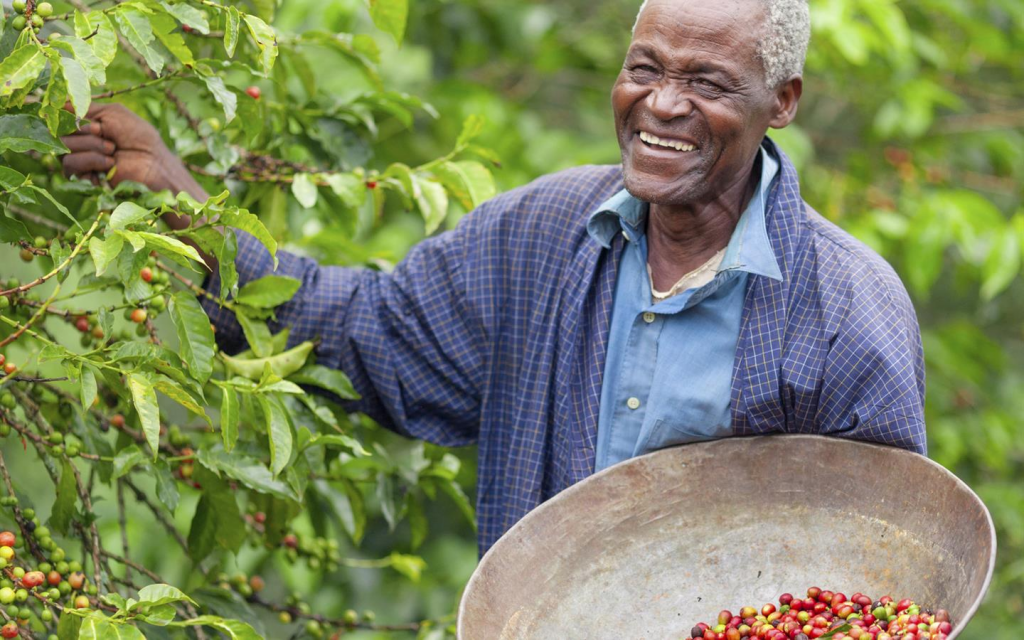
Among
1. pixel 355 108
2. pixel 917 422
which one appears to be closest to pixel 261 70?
pixel 355 108

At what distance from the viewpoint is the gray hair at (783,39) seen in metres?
1.91

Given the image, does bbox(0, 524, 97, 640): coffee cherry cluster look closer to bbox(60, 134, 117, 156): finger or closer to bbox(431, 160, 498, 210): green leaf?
bbox(60, 134, 117, 156): finger

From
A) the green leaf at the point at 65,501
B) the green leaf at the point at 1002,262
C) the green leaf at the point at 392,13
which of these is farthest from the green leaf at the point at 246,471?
the green leaf at the point at 1002,262

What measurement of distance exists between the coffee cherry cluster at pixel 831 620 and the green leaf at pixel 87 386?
35.0 inches

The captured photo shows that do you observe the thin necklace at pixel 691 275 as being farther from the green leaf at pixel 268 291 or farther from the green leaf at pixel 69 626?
the green leaf at pixel 69 626

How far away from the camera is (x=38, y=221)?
2068 mm

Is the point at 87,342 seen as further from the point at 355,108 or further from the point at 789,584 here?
the point at 789,584

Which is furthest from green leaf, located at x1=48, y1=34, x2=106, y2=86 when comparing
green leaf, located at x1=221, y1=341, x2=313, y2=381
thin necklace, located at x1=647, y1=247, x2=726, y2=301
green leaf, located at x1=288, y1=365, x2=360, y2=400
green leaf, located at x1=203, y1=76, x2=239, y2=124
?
thin necklace, located at x1=647, y1=247, x2=726, y2=301

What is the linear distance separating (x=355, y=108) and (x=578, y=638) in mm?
1041

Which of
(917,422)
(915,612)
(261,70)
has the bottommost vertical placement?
(915,612)

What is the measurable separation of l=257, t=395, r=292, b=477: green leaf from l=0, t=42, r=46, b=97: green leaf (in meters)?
0.53

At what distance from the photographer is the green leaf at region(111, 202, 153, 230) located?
1570 mm

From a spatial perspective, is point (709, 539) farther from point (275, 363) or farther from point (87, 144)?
point (87, 144)

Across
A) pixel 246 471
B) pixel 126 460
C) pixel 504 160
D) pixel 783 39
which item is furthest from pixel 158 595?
pixel 504 160
